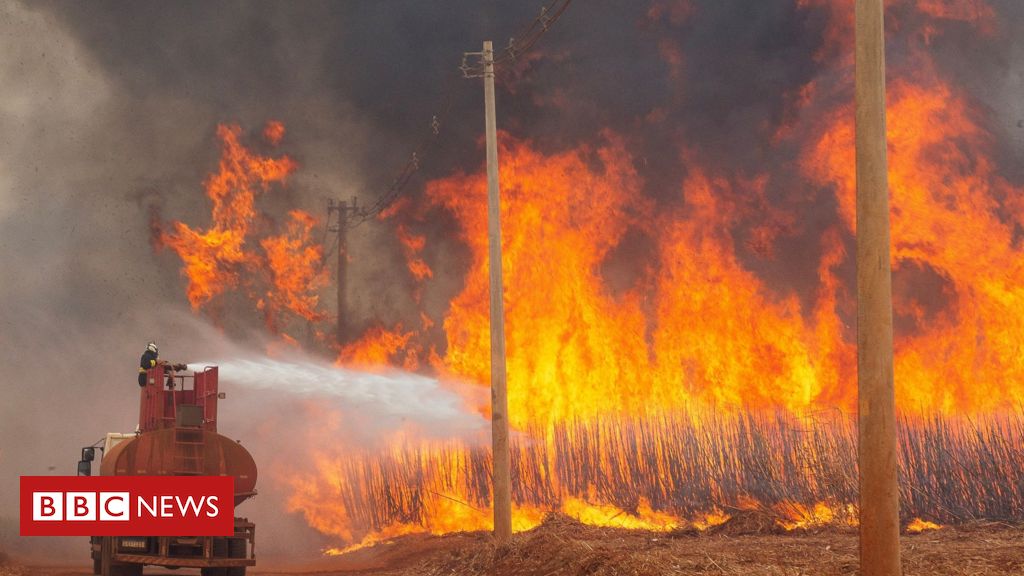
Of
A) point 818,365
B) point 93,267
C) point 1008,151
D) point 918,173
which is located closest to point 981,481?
point 818,365

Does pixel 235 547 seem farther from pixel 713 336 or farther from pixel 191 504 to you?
pixel 713 336

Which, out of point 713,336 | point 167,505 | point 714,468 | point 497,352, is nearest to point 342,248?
point 713,336

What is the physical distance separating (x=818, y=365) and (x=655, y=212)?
23.6ft

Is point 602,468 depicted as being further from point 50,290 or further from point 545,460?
point 50,290

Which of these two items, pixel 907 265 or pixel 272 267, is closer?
pixel 907 265

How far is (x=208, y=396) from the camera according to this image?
20703mm

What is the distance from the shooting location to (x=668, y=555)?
15.5 m

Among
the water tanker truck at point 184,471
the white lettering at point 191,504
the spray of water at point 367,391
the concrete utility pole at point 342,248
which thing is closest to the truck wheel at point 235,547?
the water tanker truck at point 184,471

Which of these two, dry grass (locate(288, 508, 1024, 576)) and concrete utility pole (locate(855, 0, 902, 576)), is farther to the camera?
dry grass (locate(288, 508, 1024, 576))

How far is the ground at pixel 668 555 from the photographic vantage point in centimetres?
1381

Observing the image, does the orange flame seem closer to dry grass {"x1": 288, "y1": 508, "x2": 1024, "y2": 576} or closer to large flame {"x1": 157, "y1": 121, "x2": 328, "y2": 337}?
dry grass {"x1": 288, "y1": 508, "x2": 1024, "y2": 576}

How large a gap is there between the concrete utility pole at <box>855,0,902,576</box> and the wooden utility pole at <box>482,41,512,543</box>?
9639mm

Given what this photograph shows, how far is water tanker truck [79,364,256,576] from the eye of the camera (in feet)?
61.9

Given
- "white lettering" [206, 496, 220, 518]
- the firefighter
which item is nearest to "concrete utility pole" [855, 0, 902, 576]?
"white lettering" [206, 496, 220, 518]
